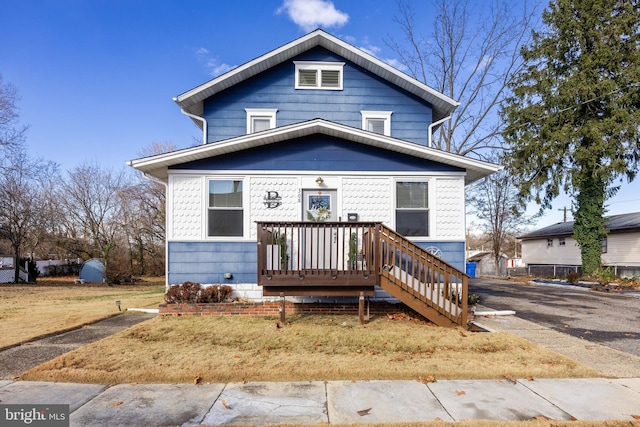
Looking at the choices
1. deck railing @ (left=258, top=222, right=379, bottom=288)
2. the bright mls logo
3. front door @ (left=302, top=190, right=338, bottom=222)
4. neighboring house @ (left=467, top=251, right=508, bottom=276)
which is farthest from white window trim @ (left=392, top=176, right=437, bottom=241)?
neighboring house @ (left=467, top=251, right=508, bottom=276)

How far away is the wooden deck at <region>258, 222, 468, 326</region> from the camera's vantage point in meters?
6.58

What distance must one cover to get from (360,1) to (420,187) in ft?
37.8

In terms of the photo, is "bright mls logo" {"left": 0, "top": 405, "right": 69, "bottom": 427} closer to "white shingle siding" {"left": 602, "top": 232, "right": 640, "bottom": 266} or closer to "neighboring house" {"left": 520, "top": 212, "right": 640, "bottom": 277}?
"neighboring house" {"left": 520, "top": 212, "right": 640, "bottom": 277}

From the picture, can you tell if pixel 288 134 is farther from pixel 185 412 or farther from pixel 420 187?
pixel 185 412

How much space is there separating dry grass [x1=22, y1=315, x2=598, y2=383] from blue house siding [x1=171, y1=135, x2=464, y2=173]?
3.61m

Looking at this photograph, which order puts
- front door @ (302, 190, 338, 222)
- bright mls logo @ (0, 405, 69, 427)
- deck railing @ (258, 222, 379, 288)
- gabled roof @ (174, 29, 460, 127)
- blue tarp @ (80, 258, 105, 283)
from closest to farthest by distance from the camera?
bright mls logo @ (0, 405, 69, 427) → deck railing @ (258, 222, 379, 288) → front door @ (302, 190, 338, 222) → gabled roof @ (174, 29, 460, 127) → blue tarp @ (80, 258, 105, 283)

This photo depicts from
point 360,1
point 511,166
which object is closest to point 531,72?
point 511,166

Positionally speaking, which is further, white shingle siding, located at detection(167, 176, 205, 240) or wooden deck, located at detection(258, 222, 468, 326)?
white shingle siding, located at detection(167, 176, 205, 240)

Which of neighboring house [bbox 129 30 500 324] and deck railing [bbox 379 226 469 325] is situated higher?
neighboring house [bbox 129 30 500 324]

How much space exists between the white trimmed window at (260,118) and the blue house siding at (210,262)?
3.75 metres

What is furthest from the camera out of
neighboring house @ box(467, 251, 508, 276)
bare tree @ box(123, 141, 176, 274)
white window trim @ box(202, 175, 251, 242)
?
neighboring house @ box(467, 251, 508, 276)

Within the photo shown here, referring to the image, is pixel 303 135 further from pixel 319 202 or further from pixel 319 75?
pixel 319 75

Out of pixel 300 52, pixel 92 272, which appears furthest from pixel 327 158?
pixel 92 272

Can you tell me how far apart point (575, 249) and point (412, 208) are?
69.2 feet
